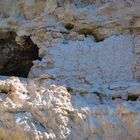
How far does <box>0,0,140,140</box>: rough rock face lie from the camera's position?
2018 mm

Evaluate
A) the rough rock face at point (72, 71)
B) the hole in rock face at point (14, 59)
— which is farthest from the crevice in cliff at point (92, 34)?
the hole in rock face at point (14, 59)

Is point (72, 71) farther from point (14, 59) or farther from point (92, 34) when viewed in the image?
point (14, 59)

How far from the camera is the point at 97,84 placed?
2232 millimetres

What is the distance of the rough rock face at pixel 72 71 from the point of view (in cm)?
202

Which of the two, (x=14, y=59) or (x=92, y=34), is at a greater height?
(x=92, y=34)

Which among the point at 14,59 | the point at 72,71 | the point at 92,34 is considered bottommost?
the point at 14,59

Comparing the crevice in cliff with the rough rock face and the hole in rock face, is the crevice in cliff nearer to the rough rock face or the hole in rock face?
→ the rough rock face

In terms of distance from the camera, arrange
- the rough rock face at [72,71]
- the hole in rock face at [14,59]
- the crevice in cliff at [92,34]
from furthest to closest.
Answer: the hole in rock face at [14,59], the crevice in cliff at [92,34], the rough rock face at [72,71]

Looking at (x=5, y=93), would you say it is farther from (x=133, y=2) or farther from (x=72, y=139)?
(x=133, y=2)

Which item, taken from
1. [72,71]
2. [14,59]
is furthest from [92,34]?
[14,59]

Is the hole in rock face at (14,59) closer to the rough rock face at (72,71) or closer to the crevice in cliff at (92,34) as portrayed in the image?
the rough rock face at (72,71)

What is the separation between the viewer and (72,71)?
2.31m

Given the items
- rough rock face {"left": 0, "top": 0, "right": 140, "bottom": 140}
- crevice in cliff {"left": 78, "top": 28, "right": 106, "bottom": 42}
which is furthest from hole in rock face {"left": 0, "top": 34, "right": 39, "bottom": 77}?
crevice in cliff {"left": 78, "top": 28, "right": 106, "bottom": 42}

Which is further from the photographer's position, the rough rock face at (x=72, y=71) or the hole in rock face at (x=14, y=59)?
the hole in rock face at (x=14, y=59)
